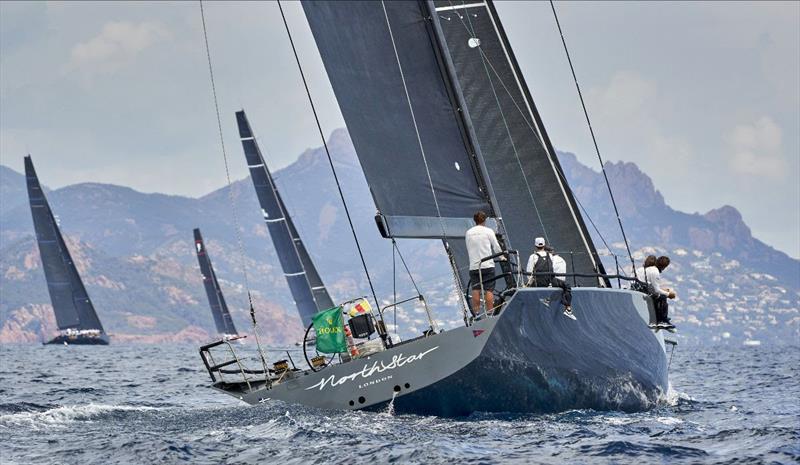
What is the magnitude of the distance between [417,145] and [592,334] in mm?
3329

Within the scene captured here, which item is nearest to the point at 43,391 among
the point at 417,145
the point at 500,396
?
the point at 417,145

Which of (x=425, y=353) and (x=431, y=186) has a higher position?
(x=431, y=186)

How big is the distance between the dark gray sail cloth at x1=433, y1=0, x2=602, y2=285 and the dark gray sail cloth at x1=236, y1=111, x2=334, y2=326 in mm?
34234

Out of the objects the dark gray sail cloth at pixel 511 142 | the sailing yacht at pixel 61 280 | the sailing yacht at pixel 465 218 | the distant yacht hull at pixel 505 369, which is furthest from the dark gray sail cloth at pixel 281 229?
the distant yacht hull at pixel 505 369

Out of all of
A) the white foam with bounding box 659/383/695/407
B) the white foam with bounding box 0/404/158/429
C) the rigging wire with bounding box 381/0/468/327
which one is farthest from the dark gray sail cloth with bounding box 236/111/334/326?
the rigging wire with bounding box 381/0/468/327

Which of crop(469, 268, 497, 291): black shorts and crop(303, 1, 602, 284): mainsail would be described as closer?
crop(469, 268, 497, 291): black shorts

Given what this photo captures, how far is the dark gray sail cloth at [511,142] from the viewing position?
17.1m

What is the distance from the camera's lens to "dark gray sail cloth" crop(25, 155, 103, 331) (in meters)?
73.5

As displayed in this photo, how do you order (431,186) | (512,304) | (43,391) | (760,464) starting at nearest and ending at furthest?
(760,464) < (512,304) < (431,186) < (43,391)

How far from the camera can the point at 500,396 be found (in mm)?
13633

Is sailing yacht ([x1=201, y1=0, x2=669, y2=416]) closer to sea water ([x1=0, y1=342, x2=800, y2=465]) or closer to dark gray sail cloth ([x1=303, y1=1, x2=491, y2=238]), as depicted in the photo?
dark gray sail cloth ([x1=303, y1=1, x2=491, y2=238])

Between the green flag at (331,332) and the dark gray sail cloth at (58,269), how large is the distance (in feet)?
195

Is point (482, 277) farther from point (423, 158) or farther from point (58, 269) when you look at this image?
point (58, 269)

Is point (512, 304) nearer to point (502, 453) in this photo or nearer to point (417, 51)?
point (502, 453)
